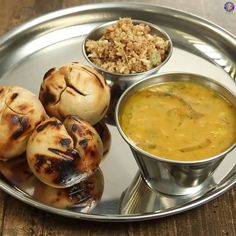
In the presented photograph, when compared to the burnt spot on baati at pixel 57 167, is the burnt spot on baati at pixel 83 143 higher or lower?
higher

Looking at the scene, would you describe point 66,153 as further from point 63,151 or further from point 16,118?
point 16,118

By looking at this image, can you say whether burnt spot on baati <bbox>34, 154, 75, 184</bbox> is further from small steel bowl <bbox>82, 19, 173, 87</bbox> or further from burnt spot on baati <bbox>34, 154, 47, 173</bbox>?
small steel bowl <bbox>82, 19, 173, 87</bbox>

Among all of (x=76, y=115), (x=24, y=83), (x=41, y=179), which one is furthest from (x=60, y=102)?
(x=24, y=83)

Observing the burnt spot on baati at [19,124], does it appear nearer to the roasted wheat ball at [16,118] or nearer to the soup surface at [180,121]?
the roasted wheat ball at [16,118]

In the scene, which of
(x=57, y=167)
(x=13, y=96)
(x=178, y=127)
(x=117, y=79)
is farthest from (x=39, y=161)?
(x=117, y=79)

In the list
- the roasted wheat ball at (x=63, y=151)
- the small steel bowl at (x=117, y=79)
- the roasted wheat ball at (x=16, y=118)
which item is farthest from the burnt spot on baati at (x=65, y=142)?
the small steel bowl at (x=117, y=79)

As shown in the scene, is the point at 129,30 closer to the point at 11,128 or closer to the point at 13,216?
the point at 11,128
